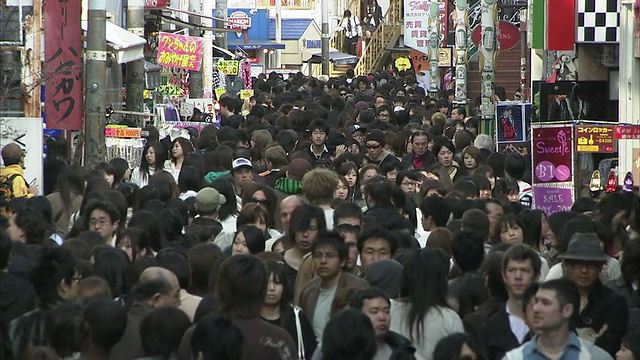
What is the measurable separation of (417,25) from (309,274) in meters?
39.0

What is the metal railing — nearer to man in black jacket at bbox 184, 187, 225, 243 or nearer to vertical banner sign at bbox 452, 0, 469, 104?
vertical banner sign at bbox 452, 0, 469, 104

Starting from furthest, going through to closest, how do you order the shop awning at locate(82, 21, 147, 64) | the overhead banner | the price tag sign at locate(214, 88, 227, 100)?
the price tag sign at locate(214, 88, 227, 100), the overhead banner, the shop awning at locate(82, 21, 147, 64)

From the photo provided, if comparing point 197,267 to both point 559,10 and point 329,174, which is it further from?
point 559,10

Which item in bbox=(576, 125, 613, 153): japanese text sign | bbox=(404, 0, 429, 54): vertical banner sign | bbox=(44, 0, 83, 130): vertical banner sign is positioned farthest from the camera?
bbox=(404, 0, 429, 54): vertical banner sign

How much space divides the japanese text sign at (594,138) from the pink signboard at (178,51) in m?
14.4

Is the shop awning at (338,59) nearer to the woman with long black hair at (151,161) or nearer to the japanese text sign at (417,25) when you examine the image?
the japanese text sign at (417,25)

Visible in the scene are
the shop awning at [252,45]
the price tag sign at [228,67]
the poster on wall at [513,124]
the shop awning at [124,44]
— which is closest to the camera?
the poster on wall at [513,124]

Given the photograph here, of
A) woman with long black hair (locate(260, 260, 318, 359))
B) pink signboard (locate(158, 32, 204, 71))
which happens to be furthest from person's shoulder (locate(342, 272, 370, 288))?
pink signboard (locate(158, 32, 204, 71))

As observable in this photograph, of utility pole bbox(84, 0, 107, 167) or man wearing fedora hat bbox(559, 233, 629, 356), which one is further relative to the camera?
utility pole bbox(84, 0, 107, 167)

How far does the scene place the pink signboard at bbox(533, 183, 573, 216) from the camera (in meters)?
13.7

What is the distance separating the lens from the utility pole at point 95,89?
56.3 ft

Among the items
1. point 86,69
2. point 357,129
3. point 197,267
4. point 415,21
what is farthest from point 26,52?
point 415,21

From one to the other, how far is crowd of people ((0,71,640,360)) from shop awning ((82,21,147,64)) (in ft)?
29.9

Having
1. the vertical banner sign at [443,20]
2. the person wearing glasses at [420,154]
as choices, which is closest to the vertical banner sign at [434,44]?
the vertical banner sign at [443,20]
